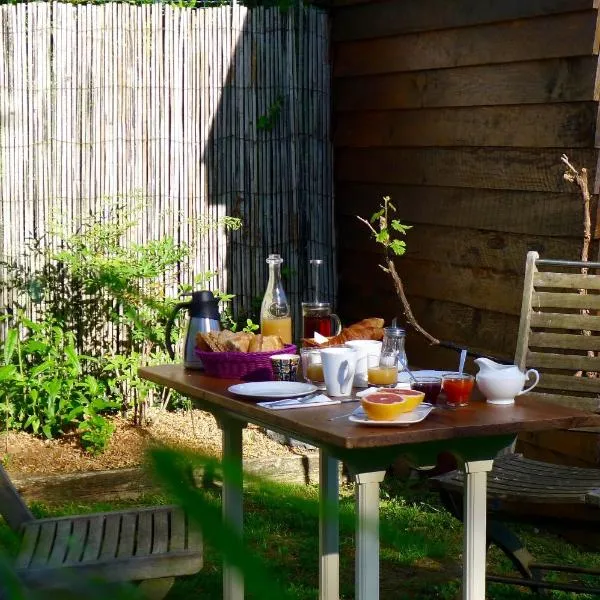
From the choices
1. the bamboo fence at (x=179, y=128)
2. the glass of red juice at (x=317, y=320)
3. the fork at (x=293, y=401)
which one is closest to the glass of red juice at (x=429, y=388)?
the fork at (x=293, y=401)

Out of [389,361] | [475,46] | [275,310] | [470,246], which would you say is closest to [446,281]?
[470,246]

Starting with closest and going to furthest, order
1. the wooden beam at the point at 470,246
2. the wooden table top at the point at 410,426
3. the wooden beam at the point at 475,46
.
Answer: the wooden table top at the point at 410,426 < the wooden beam at the point at 475,46 < the wooden beam at the point at 470,246

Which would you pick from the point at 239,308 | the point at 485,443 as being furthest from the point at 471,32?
the point at 485,443

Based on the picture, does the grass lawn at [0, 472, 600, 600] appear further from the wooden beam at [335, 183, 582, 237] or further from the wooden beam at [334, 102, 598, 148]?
the wooden beam at [334, 102, 598, 148]

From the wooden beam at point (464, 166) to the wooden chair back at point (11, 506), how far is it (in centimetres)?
252

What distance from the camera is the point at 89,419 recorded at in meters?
5.19

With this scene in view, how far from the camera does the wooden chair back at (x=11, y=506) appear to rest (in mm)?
2896

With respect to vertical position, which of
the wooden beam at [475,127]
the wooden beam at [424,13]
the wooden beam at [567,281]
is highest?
the wooden beam at [424,13]

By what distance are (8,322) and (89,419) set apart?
2.10 ft

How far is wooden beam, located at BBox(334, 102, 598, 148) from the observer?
4.40m

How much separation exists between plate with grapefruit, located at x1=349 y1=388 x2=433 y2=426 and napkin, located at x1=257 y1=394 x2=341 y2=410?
0.17 metres

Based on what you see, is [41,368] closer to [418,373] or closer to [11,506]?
[11,506]

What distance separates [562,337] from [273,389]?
4.40 ft

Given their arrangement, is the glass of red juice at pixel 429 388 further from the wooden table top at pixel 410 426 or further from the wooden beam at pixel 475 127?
the wooden beam at pixel 475 127
